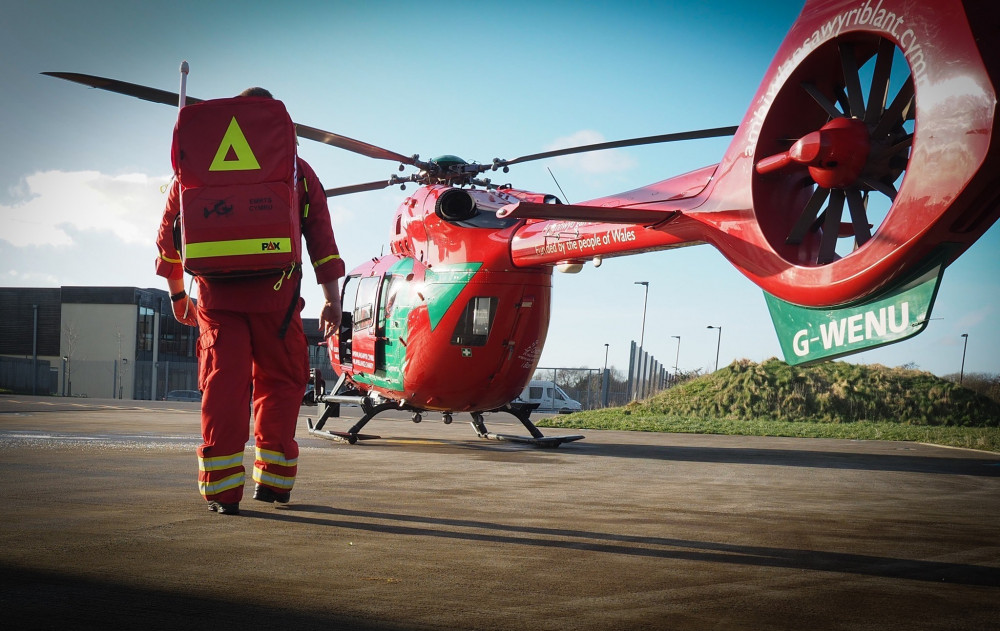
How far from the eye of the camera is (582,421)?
14.5m

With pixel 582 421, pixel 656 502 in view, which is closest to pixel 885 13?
pixel 656 502

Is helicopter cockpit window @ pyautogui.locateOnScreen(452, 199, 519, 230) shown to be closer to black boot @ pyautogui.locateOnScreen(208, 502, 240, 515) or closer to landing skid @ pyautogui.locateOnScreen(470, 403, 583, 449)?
landing skid @ pyautogui.locateOnScreen(470, 403, 583, 449)

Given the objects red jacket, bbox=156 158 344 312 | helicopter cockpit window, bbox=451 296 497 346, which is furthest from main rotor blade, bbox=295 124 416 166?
red jacket, bbox=156 158 344 312

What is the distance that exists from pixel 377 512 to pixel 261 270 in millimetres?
1389

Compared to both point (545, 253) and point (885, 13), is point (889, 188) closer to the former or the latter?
point (885, 13)

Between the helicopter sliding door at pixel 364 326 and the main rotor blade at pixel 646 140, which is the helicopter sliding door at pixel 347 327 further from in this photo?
the main rotor blade at pixel 646 140

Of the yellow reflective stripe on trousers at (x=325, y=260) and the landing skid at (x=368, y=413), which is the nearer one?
the yellow reflective stripe on trousers at (x=325, y=260)

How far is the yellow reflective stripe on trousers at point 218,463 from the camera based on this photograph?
3.75 m

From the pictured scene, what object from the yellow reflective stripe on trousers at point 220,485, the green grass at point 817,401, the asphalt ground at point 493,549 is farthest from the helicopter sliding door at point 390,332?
the green grass at point 817,401

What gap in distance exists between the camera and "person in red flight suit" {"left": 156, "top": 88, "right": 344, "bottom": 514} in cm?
384

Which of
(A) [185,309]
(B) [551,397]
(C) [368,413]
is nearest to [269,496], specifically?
(A) [185,309]

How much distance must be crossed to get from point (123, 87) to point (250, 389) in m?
4.02

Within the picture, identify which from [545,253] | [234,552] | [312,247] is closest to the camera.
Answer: [234,552]

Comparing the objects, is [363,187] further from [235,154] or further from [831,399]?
[831,399]
